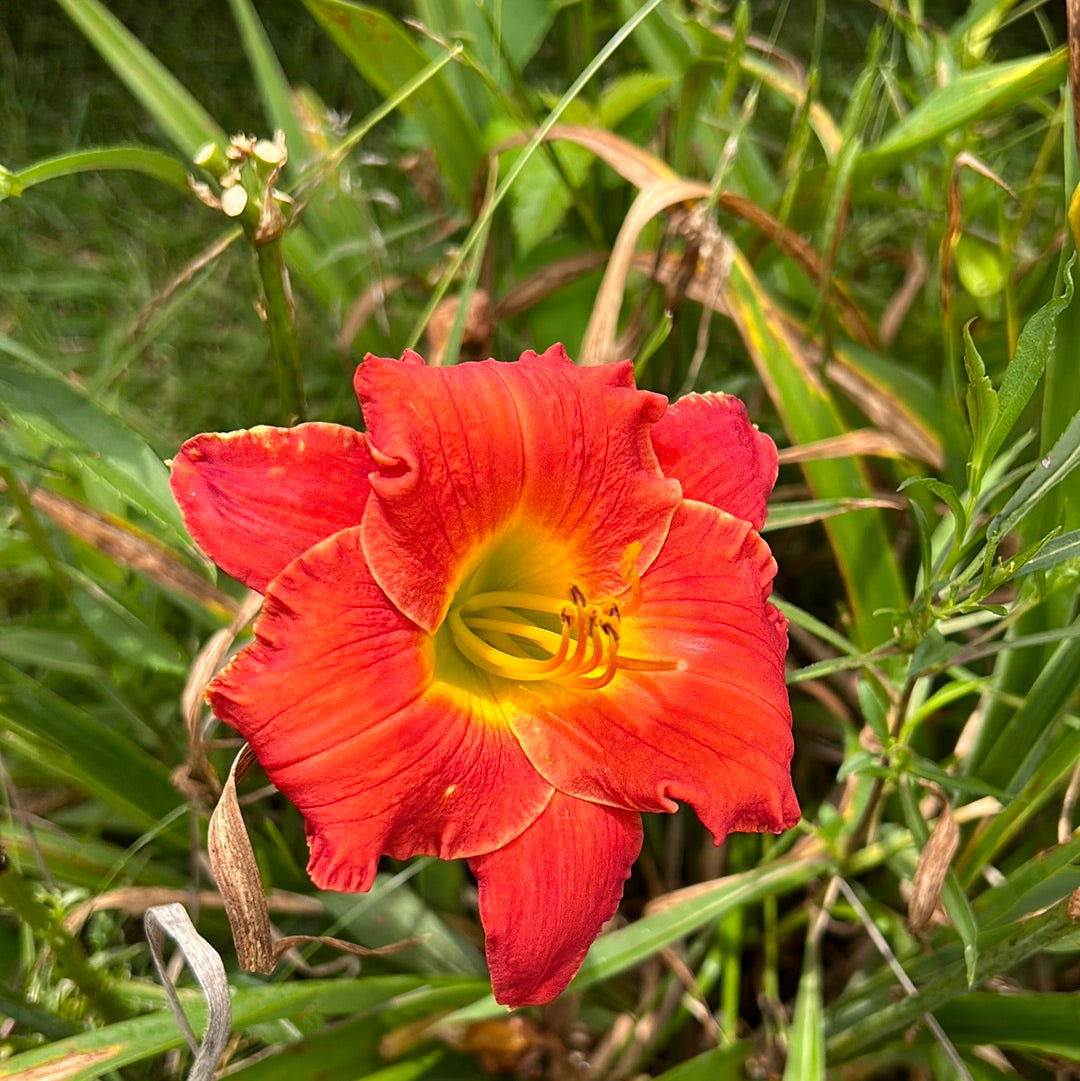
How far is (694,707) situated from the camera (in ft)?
2.72

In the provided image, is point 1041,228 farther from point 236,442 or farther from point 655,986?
point 236,442

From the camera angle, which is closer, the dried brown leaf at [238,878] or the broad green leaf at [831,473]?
the dried brown leaf at [238,878]

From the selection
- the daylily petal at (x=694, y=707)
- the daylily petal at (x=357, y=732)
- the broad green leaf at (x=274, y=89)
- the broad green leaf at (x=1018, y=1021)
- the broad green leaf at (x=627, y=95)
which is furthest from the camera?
the broad green leaf at (x=274, y=89)

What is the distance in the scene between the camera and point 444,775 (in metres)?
0.76

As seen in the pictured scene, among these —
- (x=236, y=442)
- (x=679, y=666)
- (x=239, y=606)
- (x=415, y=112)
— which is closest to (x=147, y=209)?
(x=415, y=112)

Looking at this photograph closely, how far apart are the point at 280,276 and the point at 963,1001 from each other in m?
0.91

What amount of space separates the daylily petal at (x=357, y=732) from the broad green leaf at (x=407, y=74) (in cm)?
74

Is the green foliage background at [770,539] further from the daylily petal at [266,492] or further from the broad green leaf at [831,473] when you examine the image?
the daylily petal at [266,492]

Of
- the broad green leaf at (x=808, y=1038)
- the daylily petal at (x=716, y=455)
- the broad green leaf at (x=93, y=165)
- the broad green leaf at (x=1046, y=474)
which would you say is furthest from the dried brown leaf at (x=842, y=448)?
the broad green leaf at (x=93, y=165)

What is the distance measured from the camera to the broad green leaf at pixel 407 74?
47.3 inches

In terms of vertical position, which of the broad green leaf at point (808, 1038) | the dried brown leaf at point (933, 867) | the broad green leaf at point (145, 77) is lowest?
the broad green leaf at point (808, 1038)

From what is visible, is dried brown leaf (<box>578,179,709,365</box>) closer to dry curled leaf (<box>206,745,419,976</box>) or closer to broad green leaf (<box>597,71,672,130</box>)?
broad green leaf (<box>597,71,672,130</box>)

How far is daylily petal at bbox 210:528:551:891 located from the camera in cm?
69

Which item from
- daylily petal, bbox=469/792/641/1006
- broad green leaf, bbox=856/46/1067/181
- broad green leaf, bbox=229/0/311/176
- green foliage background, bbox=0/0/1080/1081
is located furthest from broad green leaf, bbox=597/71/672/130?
daylily petal, bbox=469/792/641/1006
